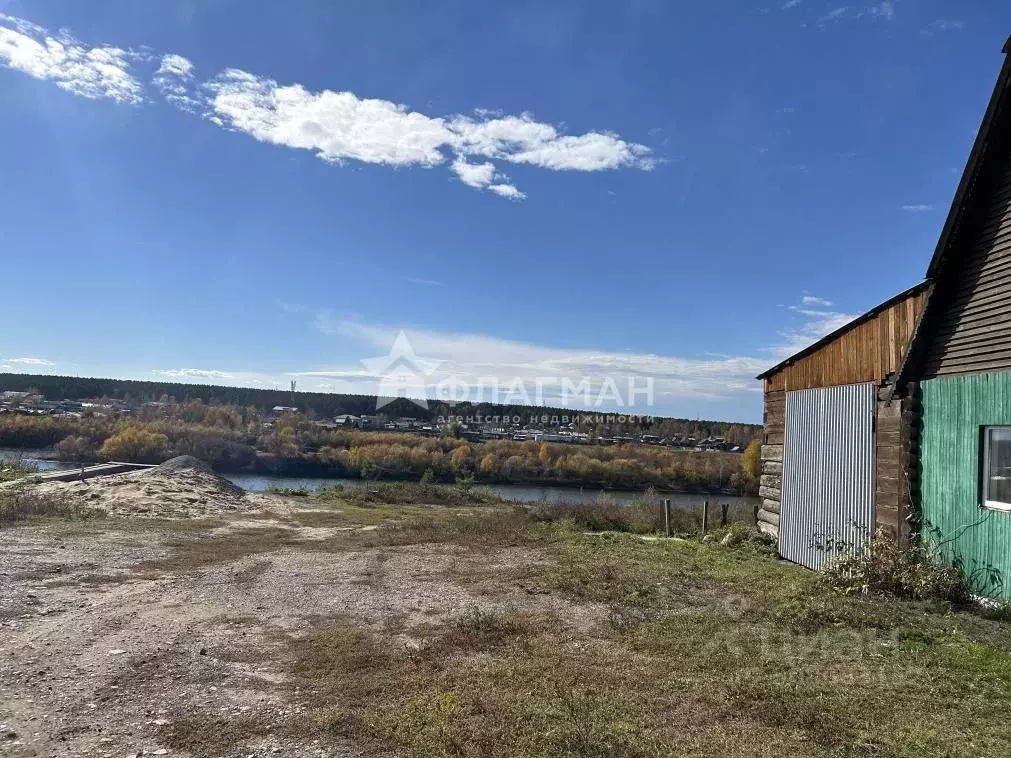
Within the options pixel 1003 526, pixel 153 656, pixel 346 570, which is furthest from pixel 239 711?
pixel 1003 526

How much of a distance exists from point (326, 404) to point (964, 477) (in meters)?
78.3

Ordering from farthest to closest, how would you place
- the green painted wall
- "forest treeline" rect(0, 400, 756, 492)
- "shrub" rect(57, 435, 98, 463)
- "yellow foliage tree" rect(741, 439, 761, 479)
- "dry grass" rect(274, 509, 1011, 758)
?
1. "forest treeline" rect(0, 400, 756, 492)
2. "yellow foliage tree" rect(741, 439, 761, 479)
3. "shrub" rect(57, 435, 98, 463)
4. the green painted wall
5. "dry grass" rect(274, 509, 1011, 758)

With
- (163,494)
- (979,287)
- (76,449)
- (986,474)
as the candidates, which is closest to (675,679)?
(986,474)

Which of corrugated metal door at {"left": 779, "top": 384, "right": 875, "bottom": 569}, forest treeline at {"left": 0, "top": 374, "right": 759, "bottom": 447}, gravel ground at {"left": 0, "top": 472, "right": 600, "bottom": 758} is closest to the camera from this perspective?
gravel ground at {"left": 0, "top": 472, "right": 600, "bottom": 758}

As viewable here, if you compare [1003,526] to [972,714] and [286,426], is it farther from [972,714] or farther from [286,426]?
[286,426]

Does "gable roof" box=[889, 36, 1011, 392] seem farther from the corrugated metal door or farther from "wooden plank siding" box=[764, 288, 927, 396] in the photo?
the corrugated metal door

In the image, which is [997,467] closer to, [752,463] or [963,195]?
[963,195]

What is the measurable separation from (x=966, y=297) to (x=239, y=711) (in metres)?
8.12

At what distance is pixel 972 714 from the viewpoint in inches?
161

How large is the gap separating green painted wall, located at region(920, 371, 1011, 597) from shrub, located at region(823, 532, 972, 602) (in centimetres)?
20

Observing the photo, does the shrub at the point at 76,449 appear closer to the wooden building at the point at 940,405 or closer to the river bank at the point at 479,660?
the river bank at the point at 479,660

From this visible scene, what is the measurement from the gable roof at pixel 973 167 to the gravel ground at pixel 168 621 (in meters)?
5.60

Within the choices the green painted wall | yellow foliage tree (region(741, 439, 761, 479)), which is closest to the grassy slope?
the green painted wall

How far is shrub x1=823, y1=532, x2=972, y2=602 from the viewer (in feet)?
22.9
